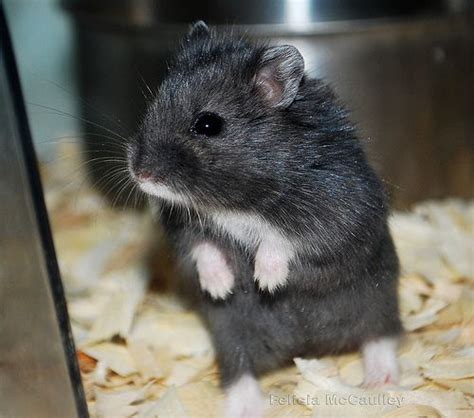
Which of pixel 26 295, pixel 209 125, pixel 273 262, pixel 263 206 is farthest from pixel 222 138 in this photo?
pixel 26 295

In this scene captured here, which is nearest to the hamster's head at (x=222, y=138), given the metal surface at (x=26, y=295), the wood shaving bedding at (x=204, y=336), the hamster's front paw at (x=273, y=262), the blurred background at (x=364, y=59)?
the hamster's front paw at (x=273, y=262)

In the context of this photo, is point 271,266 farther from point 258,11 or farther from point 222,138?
point 258,11

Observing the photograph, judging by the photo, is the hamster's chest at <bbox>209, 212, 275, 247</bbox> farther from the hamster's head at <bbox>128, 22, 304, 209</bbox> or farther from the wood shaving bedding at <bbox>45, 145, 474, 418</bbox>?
the wood shaving bedding at <bbox>45, 145, 474, 418</bbox>

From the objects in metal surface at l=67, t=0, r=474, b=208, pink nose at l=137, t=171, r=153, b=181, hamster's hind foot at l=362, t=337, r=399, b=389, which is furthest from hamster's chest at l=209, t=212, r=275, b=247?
metal surface at l=67, t=0, r=474, b=208

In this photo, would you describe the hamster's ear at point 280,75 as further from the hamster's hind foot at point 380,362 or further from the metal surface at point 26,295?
the hamster's hind foot at point 380,362

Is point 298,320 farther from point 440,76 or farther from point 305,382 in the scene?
point 440,76

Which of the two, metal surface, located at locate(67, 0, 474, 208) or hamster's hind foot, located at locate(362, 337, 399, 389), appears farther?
metal surface, located at locate(67, 0, 474, 208)

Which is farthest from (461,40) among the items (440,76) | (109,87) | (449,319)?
(109,87)
